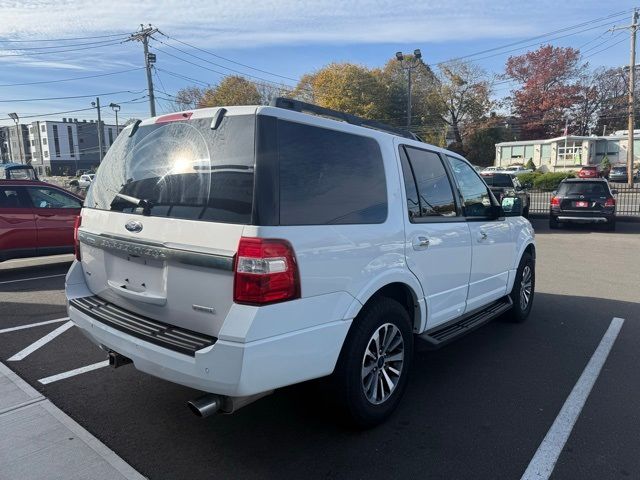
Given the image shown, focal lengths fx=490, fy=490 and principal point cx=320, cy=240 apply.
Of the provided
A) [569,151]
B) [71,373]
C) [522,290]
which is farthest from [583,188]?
[569,151]

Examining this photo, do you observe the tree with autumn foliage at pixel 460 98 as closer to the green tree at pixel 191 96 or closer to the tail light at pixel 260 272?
the green tree at pixel 191 96

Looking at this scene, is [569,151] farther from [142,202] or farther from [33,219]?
[142,202]

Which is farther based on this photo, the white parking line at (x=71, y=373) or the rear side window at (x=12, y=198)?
the rear side window at (x=12, y=198)

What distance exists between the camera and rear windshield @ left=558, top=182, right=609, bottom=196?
14578 millimetres

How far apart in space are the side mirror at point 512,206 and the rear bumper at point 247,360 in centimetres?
304

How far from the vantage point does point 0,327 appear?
5.57 meters

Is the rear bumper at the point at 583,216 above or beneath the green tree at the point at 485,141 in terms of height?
beneath

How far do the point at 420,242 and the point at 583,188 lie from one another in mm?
13385

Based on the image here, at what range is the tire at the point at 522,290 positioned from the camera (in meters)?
5.55

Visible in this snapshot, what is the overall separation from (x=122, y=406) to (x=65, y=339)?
1.91 metres

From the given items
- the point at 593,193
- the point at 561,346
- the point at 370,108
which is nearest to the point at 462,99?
the point at 370,108

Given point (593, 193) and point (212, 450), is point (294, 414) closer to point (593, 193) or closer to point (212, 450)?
point (212, 450)

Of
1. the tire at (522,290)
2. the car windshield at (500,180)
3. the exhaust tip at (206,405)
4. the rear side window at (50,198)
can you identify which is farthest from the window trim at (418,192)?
the car windshield at (500,180)

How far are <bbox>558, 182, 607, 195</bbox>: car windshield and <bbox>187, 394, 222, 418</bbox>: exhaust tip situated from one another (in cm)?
1482
